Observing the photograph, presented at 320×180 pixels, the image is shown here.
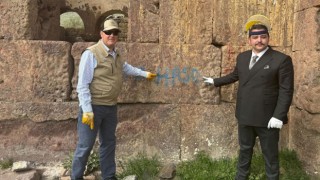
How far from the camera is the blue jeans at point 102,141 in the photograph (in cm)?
371

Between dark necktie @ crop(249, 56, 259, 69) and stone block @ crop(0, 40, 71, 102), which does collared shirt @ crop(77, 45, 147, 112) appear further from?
dark necktie @ crop(249, 56, 259, 69)

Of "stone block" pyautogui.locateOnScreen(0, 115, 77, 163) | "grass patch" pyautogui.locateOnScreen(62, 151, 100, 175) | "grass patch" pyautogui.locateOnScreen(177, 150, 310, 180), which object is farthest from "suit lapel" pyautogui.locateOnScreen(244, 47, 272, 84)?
"stone block" pyautogui.locateOnScreen(0, 115, 77, 163)

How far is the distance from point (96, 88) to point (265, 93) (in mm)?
1752

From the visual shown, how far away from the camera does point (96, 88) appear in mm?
3686

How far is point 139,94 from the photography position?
14.9ft

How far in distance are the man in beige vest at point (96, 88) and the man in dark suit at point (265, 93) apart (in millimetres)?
1391

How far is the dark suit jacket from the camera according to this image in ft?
11.1

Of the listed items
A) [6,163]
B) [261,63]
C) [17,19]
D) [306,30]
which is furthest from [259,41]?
[6,163]

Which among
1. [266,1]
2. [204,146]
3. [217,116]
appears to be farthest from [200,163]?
[266,1]

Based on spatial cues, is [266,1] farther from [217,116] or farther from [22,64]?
[22,64]

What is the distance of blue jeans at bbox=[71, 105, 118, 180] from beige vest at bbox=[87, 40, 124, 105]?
0.34 ft

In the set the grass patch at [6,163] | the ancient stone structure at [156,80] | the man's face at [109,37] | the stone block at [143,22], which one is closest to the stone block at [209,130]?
the ancient stone structure at [156,80]

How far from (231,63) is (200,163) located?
1.36m

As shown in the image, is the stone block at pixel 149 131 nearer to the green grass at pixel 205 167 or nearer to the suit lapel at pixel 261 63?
the green grass at pixel 205 167
